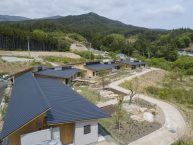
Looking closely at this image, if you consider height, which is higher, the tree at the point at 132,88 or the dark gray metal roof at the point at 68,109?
the dark gray metal roof at the point at 68,109

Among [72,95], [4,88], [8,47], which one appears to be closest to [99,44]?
[8,47]

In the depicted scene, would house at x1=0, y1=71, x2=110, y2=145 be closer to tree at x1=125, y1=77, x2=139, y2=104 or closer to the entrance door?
the entrance door

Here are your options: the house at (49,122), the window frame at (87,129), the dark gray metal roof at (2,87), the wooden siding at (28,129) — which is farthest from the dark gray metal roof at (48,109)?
the dark gray metal roof at (2,87)

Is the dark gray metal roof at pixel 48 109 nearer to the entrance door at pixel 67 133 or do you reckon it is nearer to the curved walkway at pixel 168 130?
the entrance door at pixel 67 133

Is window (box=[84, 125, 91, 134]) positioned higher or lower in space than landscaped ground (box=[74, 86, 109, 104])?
higher

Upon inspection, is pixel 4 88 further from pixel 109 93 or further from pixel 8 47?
pixel 8 47

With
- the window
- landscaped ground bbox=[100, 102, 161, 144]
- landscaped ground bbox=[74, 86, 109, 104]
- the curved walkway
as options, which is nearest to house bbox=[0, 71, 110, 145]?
the window

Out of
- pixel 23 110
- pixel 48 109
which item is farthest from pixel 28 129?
pixel 48 109

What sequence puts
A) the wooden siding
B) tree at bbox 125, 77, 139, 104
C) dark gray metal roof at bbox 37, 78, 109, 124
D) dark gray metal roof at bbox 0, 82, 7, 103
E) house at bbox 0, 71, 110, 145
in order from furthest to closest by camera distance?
1. dark gray metal roof at bbox 0, 82, 7, 103
2. tree at bbox 125, 77, 139, 104
3. dark gray metal roof at bbox 37, 78, 109, 124
4. the wooden siding
5. house at bbox 0, 71, 110, 145
